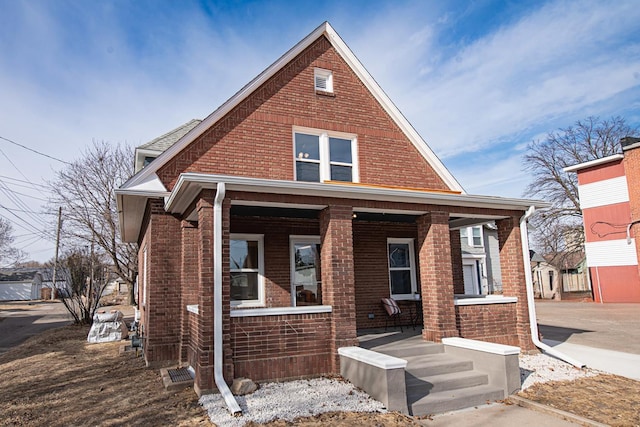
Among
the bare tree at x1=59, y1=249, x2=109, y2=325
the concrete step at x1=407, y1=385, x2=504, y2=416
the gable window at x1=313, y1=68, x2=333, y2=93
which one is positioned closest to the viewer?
the concrete step at x1=407, y1=385, x2=504, y2=416

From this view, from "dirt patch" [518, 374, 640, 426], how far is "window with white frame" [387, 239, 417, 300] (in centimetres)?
483

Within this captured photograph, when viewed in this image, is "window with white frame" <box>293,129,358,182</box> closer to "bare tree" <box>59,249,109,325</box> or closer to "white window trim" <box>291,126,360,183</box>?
"white window trim" <box>291,126,360,183</box>

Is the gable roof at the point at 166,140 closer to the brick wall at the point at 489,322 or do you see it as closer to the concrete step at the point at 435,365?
the concrete step at the point at 435,365

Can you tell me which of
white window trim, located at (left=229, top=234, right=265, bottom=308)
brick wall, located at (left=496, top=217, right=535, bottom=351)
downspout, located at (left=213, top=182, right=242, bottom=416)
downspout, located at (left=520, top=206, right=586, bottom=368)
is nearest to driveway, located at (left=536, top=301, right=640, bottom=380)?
downspout, located at (left=520, top=206, right=586, bottom=368)

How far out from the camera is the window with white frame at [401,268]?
11469 millimetres

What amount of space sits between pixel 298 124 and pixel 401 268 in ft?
15.6

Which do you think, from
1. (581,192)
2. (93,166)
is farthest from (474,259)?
(93,166)

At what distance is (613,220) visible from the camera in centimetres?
2389

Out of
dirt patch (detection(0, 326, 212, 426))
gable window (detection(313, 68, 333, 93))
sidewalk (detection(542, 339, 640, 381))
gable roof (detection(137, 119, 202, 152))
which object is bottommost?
sidewalk (detection(542, 339, 640, 381))

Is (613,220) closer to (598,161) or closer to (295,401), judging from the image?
(598,161)

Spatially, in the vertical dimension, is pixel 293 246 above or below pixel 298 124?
below

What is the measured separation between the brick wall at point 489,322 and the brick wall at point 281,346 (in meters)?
3.02

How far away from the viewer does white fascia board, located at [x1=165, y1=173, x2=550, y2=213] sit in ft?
21.7

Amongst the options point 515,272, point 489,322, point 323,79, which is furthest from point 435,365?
point 323,79
